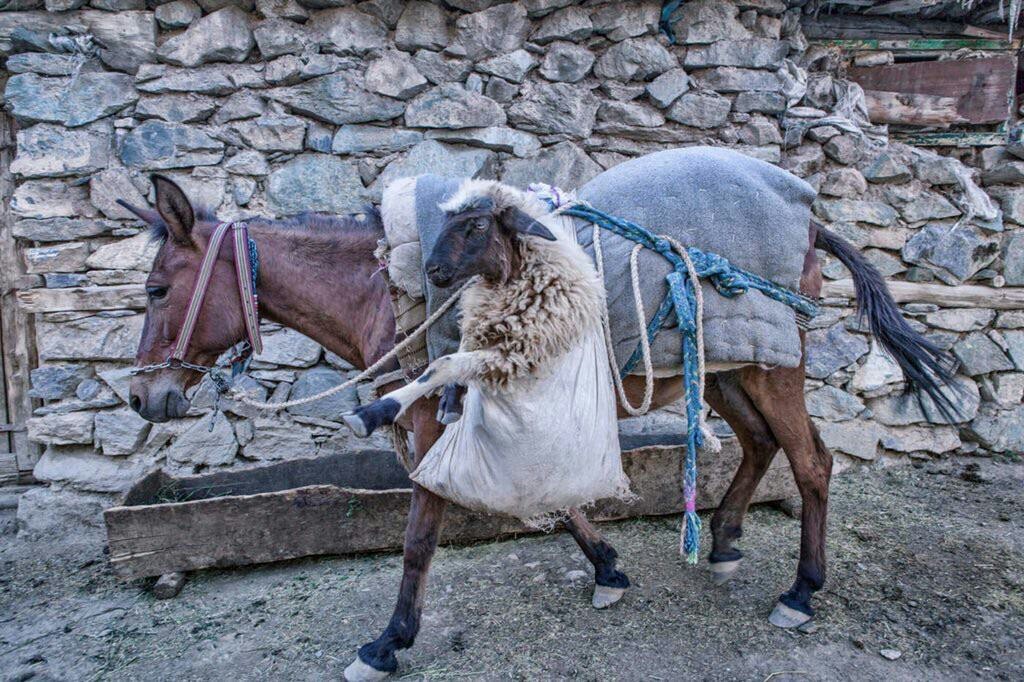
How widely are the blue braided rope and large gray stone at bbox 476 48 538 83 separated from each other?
2069mm

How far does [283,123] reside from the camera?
3.98 meters

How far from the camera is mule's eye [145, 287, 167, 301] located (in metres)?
2.50

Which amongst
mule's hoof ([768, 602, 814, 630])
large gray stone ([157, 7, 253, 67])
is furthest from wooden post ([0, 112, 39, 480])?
mule's hoof ([768, 602, 814, 630])

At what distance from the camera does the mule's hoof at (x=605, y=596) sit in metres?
2.89

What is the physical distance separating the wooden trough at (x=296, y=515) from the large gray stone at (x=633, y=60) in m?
2.43

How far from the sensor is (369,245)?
2.57 m

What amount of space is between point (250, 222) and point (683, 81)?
118 inches

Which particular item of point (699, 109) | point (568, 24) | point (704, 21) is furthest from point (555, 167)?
point (704, 21)

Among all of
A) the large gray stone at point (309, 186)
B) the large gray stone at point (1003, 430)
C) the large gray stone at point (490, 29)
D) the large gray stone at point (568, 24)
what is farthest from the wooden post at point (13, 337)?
the large gray stone at point (1003, 430)

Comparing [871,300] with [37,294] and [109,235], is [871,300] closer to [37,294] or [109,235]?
[109,235]

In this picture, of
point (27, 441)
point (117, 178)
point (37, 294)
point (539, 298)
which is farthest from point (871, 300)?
point (27, 441)

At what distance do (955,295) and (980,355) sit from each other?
1.57 feet

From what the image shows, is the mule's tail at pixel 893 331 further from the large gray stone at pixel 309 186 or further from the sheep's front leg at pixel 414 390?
the large gray stone at pixel 309 186

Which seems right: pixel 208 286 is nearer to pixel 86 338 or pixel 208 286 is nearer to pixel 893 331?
pixel 86 338
